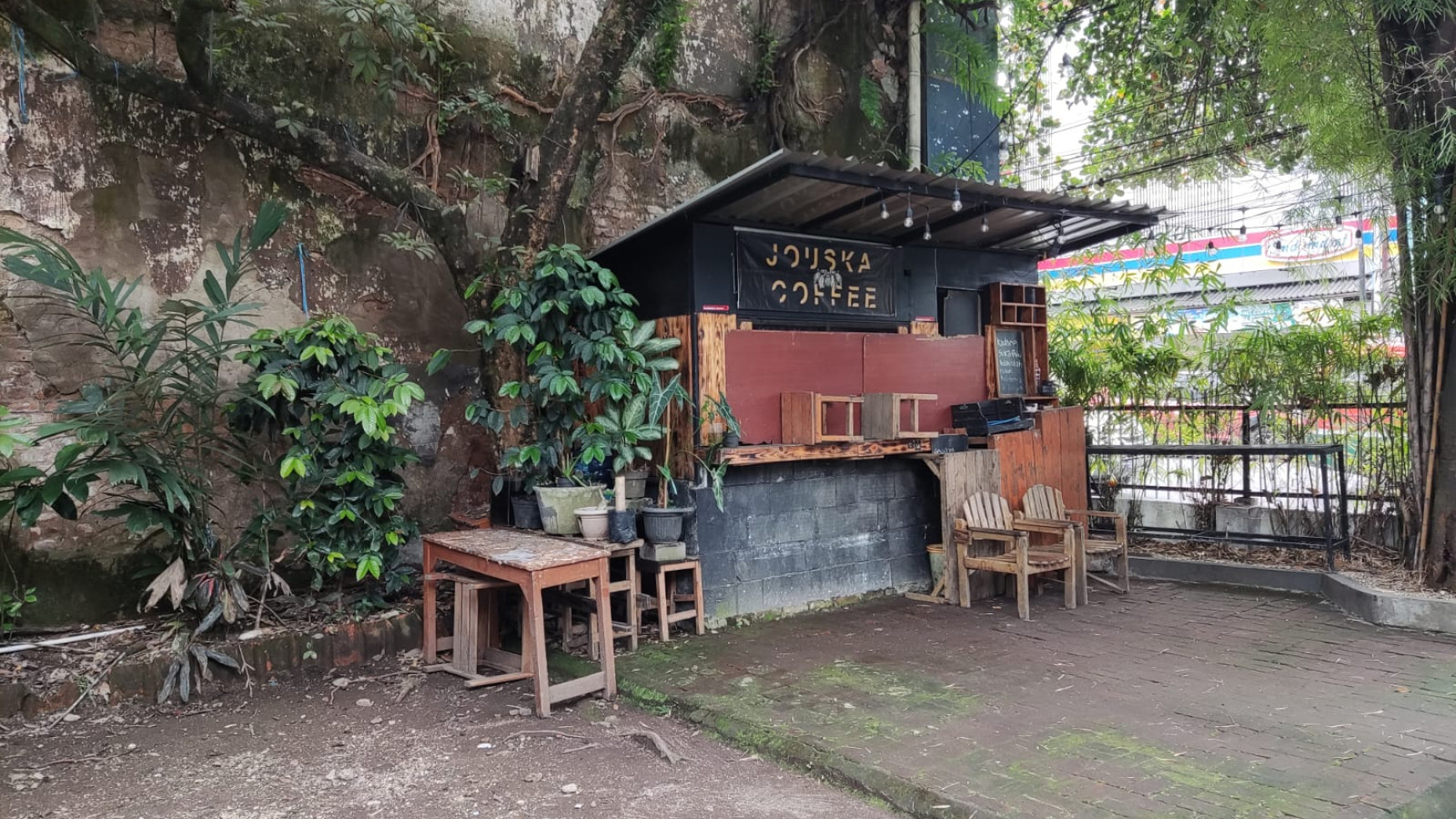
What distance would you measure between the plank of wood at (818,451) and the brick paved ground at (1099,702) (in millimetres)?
1109

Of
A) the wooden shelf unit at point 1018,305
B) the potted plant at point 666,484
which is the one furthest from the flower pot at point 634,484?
the wooden shelf unit at point 1018,305

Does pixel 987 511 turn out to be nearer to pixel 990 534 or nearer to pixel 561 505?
pixel 990 534

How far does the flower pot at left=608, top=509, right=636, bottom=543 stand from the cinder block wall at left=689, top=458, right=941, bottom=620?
0.59 meters

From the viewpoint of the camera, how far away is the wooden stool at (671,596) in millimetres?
5652

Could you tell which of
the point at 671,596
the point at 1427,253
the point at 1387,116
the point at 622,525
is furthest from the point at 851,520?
the point at 1387,116

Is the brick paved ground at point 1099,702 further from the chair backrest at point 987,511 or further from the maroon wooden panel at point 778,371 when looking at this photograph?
the maroon wooden panel at point 778,371

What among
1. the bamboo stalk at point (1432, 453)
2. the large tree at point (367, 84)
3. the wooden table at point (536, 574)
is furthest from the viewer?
the bamboo stalk at point (1432, 453)

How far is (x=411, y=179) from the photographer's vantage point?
589cm

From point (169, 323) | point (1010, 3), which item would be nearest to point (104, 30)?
point (169, 323)

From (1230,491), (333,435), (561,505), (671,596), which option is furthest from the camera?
(1230,491)

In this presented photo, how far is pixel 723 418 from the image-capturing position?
5.94 m

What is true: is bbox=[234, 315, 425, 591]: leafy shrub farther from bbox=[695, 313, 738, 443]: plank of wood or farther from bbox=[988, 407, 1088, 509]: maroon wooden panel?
bbox=[988, 407, 1088, 509]: maroon wooden panel

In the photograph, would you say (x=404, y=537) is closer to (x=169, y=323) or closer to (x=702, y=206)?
(x=169, y=323)

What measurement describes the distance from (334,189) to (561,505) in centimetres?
266
